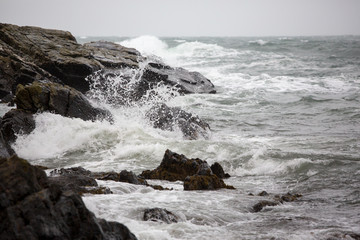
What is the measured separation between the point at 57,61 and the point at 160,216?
11.8 metres

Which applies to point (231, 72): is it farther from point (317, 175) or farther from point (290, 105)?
point (317, 175)

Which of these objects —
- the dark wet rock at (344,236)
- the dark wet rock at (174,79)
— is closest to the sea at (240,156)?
the dark wet rock at (344,236)

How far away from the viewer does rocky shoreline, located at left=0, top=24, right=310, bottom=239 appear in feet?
11.4

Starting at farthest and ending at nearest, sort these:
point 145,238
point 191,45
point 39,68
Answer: point 191,45
point 39,68
point 145,238

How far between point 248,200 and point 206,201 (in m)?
0.71

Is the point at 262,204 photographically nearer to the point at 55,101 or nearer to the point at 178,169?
the point at 178,169

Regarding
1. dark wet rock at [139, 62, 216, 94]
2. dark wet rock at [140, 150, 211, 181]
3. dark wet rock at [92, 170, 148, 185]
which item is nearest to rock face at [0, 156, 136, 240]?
dark wet rock at [92, 170, 148, 185]

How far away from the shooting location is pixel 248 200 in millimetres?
6742

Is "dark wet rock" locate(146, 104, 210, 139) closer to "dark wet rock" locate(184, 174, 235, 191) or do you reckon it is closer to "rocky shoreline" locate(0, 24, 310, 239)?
Result: "rocky shoreline" locate(0, 24, 310, 239)

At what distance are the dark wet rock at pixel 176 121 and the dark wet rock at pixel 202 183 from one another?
4.52m

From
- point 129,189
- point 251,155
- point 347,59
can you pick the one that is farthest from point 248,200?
point 347,59

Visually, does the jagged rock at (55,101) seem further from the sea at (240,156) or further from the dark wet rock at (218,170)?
the dark wet rock at (218,170)

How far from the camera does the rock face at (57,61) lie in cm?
1461

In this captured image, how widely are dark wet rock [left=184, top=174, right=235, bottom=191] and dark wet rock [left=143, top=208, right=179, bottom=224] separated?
173 cm
